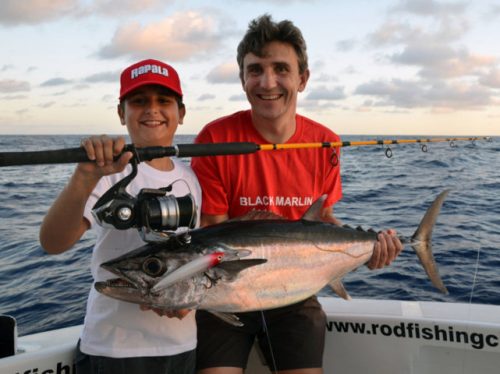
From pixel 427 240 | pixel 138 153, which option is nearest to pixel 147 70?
pixel 138 153

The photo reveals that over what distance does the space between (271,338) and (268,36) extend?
197 cm

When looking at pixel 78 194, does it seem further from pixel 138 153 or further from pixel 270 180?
pixel 270 180

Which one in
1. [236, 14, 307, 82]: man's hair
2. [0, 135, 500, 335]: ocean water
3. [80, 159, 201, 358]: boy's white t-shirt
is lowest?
[0, 135, 500, 335]: ocean water

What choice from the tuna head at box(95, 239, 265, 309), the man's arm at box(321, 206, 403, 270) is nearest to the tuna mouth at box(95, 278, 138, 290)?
the tuna head at box(95, 239, 265, 309)

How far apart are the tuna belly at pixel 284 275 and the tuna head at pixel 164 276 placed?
8 cm

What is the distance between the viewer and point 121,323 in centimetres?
247

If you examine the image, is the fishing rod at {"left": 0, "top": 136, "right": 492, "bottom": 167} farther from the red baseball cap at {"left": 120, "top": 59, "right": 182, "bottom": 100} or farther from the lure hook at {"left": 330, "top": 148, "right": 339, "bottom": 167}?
the lure hook at {"left": 330, "top": 148, "right": 339, "bottom": 167}

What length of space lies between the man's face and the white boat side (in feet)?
4.99

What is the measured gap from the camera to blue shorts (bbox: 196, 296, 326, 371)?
2.99 meters

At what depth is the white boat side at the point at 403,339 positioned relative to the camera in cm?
322

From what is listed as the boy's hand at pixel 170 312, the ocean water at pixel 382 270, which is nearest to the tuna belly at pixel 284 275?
the boy's hand at pixel 170 312

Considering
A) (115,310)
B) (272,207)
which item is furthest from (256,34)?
(115,310)

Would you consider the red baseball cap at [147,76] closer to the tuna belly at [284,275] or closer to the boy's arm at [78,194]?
the boy's arm at [78,194]

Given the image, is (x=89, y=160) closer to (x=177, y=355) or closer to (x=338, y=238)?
(x=177, y=355)
